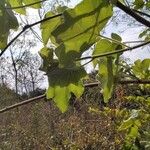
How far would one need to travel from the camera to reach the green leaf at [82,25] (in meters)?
0.52

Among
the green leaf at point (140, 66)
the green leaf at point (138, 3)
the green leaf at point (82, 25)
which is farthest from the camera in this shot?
the green leaf at point (138, 3)

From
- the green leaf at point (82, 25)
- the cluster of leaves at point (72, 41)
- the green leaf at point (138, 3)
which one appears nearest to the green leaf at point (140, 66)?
the green leaf at point (138, 3)

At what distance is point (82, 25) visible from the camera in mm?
529

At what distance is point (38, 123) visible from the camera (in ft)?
34.2

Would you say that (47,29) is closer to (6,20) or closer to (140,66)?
(6,20)

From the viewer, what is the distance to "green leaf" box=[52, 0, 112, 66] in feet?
1.69

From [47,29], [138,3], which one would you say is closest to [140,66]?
[138,3]

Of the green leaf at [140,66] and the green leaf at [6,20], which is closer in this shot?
the green leaf at [6,20]

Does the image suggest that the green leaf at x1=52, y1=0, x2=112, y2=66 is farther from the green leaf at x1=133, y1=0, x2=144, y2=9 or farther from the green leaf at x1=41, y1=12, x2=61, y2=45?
the green leaf at x1=133, y1=0, x2=144, y2=9

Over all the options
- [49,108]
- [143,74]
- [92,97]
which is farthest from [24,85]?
[143,74]

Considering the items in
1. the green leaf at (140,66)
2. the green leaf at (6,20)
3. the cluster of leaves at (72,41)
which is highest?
the green leaf at (140,66)

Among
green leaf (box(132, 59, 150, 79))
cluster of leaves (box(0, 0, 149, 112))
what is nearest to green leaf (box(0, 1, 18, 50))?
cluster of leaves (box(0, 0, 149, 112))

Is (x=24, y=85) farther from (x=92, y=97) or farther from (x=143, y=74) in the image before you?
(x=143, y=74)

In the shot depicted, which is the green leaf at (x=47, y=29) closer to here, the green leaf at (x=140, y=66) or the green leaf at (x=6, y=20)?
the green leaf at (x=6, y=20)
